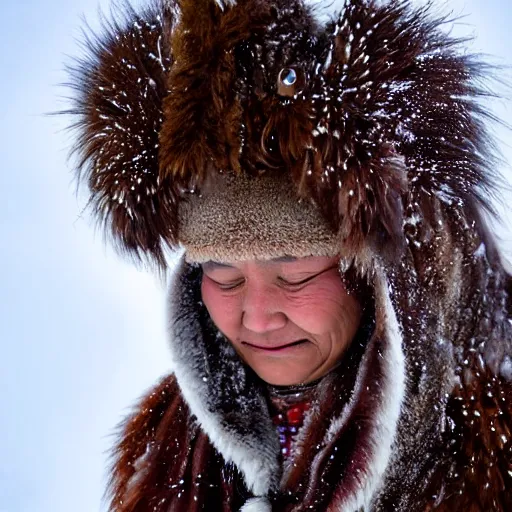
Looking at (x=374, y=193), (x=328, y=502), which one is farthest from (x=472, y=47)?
(x=328, y=502)

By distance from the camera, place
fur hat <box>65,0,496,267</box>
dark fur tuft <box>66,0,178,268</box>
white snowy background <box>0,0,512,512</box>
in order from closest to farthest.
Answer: fur hat <box>65,0,496,267</box>
dark fur tuft <box>66,0,178,268</box>
white snowy background <box>0,0,512,512</box>

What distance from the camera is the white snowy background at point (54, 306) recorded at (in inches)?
113

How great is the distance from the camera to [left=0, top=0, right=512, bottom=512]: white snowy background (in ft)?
9.45

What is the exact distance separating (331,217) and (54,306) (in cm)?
270

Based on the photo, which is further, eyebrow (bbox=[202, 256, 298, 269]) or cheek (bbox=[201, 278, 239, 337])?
cheek (bbox=[201, 278, 239, 337])

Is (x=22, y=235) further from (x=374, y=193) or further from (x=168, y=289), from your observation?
(x=374, y=193)

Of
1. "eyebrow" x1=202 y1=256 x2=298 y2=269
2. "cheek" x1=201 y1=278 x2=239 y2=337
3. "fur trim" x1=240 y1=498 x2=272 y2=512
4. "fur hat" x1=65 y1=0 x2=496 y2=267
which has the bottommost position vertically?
"fur trim" x1=240 y1=498 x2=272 y2=512

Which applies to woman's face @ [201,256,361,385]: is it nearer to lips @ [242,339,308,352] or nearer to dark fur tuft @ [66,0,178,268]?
lips @ [242,339,308,352]

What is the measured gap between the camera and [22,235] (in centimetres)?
403

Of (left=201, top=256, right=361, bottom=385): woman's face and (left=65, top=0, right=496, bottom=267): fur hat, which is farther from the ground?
(left=65, top=0, right=496, bottom=267): fur hat

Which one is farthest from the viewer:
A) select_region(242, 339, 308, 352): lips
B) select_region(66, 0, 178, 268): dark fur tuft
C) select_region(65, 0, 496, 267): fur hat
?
select_region(242, 339, 308, 352): lips

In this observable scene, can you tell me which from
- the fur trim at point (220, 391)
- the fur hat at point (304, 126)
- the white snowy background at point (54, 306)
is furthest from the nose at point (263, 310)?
the white snowy background at point (54, 306)

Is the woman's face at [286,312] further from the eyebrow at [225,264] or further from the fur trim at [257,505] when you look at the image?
the fur trim at [257,505]

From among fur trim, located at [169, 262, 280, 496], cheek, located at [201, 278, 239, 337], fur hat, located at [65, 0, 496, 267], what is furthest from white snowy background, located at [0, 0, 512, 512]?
fur hat, located at [65, 0, 496, 267]
